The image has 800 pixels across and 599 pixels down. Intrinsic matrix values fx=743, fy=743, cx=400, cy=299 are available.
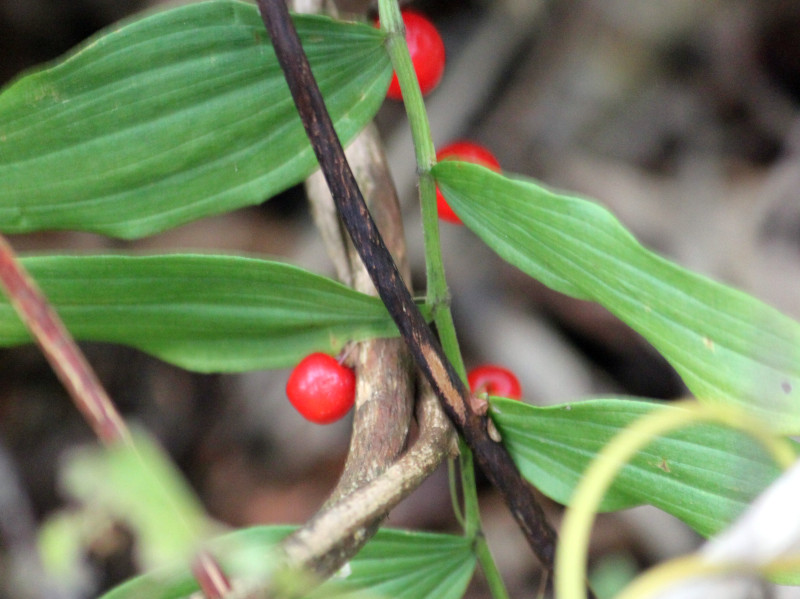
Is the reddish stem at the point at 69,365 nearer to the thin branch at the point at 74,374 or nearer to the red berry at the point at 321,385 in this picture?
the thin branch at the point at 74,374

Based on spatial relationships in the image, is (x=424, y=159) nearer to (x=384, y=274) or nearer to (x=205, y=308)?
(x=384, y=274)

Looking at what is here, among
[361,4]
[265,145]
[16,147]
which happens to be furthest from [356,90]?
[361,4]

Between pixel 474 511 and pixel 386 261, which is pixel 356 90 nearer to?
pixel 386 261

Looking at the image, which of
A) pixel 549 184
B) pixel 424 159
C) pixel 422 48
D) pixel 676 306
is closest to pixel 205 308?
pixel 424 159

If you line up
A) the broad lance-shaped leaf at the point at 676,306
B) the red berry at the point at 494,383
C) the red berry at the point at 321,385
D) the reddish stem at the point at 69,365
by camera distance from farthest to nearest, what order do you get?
the red berry at the point at 494,383, the red berry at the point at 321,385, the broad lance-shaped leaf at the point at 676,306, the reddish stem at the point at 69,365


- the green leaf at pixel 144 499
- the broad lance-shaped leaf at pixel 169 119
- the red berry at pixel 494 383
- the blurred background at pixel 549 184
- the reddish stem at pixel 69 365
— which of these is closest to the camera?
the green leaf at pixel 144 499

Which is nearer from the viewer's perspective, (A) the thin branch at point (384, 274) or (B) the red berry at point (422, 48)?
(A) the thin branch at point (384, 274)

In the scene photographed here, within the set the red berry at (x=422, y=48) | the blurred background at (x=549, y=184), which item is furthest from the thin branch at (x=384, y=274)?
the blurred background at (x=549, y=184)

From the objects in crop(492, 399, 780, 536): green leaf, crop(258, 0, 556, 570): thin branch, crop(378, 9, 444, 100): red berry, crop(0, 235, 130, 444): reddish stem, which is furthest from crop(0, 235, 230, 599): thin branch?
crop(378, 9, 444, 100): red berry
